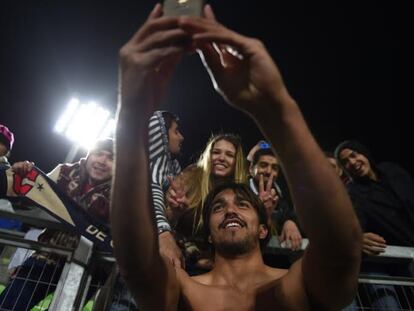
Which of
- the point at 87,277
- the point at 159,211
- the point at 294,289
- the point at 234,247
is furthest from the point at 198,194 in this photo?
the point at 294,289

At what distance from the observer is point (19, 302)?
210cm

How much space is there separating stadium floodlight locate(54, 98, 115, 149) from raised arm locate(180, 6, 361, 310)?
300 inches

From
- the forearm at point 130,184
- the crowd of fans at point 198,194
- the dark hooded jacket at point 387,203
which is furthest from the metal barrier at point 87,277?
the forearm at point 130,184

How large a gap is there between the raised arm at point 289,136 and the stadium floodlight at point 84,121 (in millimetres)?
7625

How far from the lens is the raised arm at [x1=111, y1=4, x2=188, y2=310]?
1058 millimetres

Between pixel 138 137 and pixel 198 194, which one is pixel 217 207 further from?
pixel 138 137

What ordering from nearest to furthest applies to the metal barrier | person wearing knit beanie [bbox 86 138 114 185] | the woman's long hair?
the metal barrier
the woman's long hair
person wearing knit beanie [bbox 86 138 114 185]

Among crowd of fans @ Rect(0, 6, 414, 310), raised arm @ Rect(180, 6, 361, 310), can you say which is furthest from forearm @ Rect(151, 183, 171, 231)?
raised arm @ Rect(180, 6, 361, 310)

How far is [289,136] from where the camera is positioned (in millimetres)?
1079

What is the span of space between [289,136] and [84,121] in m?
8.64

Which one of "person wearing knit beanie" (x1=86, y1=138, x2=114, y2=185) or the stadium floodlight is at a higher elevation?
"person wearing knit beanie" (x1=86, y1=138, x2=114, y2=185)

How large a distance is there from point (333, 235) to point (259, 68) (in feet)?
1.82

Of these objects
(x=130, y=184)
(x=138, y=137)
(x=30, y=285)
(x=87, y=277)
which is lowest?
(x=30, y=285)

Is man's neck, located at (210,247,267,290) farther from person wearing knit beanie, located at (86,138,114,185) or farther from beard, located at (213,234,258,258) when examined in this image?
person wearing knit beanie, located at (86,138,114,185)
